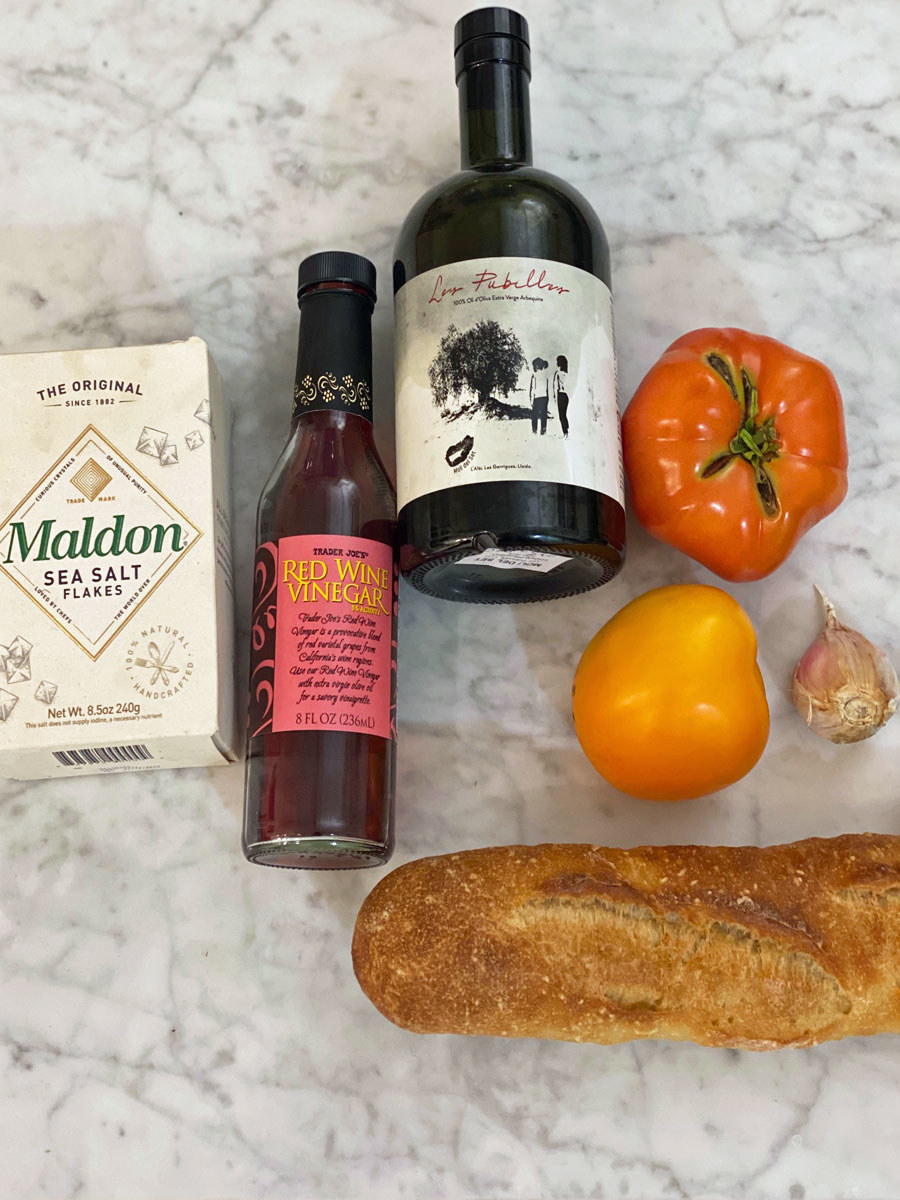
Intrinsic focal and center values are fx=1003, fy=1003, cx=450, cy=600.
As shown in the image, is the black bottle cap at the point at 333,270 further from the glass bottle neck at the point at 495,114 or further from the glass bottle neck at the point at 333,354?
the glass bottle neck at the point at 495,114

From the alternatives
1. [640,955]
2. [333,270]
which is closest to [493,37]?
[333,270]

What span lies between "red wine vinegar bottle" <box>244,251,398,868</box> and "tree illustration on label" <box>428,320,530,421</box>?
0.09 m

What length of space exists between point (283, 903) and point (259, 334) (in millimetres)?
592

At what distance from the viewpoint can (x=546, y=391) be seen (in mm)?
853

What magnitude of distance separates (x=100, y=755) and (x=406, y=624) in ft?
1.06

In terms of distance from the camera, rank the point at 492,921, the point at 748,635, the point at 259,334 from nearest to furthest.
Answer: the point at 492,921 < the point at 748,635 < the point at 259,334

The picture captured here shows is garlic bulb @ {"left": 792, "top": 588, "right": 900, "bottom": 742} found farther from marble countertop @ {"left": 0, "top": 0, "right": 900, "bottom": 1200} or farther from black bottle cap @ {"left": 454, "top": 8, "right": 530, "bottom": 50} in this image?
black bottle cap @ {"left": 454, "top": 8, "right": 530, "bottom": 50}

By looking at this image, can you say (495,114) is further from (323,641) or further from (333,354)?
(323,641)

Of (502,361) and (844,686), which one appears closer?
(502,361)

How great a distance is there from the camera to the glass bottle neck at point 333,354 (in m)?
0.89

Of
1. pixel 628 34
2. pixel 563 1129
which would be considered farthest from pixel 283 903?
pixel 628 34

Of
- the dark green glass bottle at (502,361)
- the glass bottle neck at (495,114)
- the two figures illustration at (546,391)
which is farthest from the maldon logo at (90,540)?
the glass bottle neck at (495,114)

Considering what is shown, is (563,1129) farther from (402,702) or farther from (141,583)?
(141,583)

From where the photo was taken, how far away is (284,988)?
3.16ft
